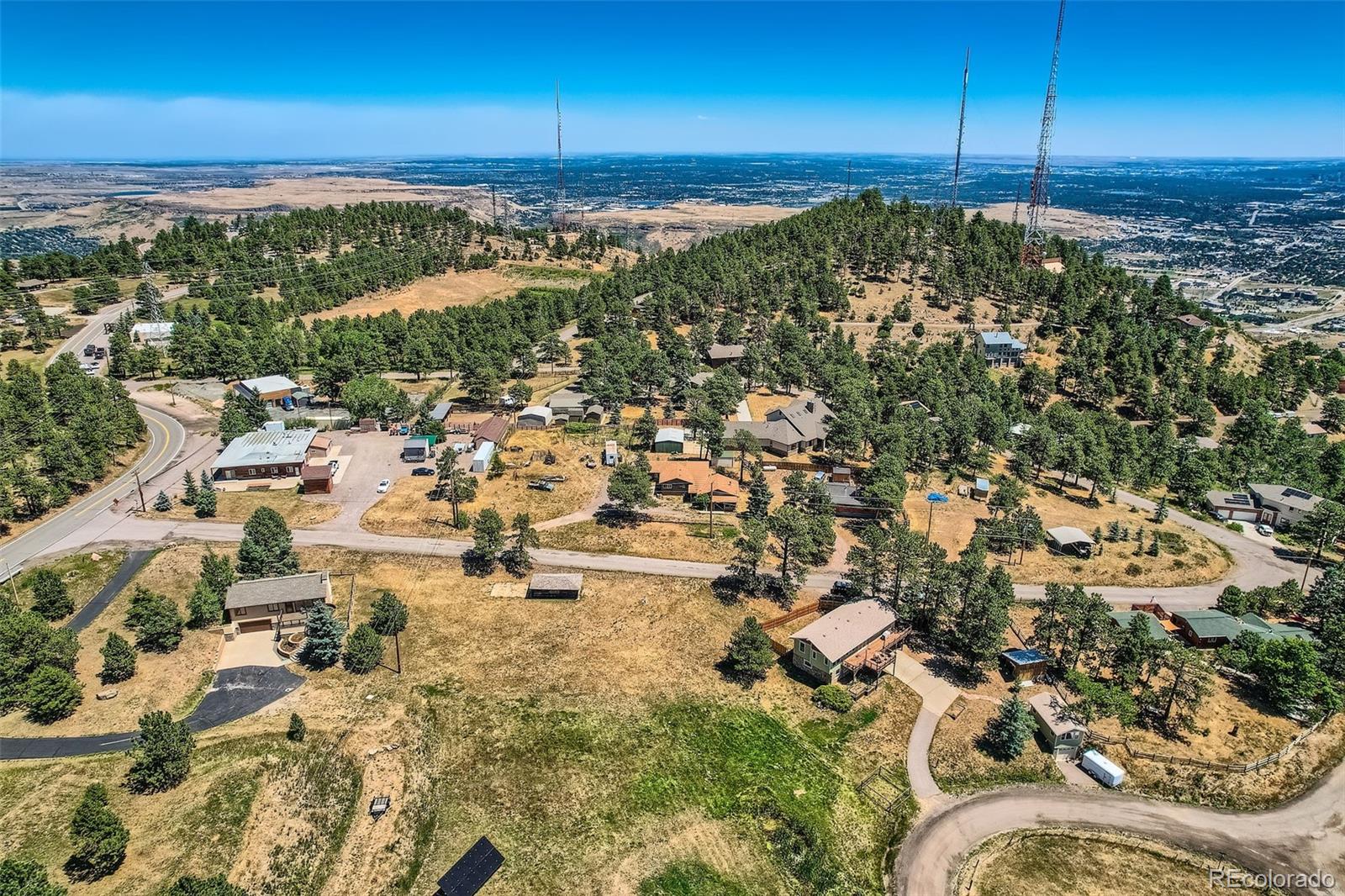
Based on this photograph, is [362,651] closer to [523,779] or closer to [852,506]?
[523,779]

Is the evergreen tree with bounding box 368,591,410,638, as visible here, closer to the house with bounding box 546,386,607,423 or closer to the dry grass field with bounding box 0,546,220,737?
the dry grass field with bounding box 0,546,220,737

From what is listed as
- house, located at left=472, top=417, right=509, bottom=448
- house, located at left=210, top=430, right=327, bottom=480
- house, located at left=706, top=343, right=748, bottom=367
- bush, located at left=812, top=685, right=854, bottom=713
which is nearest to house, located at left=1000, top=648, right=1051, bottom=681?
bush, located at left=812, top=685, right=854, bottom=713

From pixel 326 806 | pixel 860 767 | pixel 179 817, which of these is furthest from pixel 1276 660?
pixel 179 817

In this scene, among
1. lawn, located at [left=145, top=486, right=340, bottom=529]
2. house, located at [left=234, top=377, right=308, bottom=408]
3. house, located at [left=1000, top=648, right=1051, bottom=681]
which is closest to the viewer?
house, located at [left=1000, top=648, right=1051, bottom=681]

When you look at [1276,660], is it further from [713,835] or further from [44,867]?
[44,867]

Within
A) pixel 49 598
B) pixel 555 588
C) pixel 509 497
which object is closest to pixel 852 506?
pixel 555 588

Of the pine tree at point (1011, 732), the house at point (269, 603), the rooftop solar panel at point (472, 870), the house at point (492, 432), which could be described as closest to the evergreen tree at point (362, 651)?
the house at point (269, 603)
